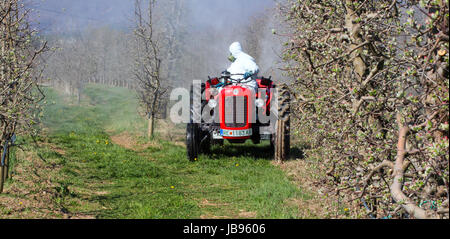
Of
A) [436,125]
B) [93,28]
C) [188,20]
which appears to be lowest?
[436,125]

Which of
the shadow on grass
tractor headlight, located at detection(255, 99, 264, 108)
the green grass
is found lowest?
the green grass

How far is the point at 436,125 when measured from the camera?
3057 mm

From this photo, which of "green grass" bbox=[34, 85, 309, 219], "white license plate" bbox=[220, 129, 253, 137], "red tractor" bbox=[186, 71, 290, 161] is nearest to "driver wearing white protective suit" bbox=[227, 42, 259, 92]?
"red tractor" bbox=[186, 71, 290, 161]

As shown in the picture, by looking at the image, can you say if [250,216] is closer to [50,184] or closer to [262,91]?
[50,184]

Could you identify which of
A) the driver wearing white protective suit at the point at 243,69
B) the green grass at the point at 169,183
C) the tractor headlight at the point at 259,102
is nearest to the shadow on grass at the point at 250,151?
the green grass at the point at 169,183

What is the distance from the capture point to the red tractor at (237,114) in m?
8.97

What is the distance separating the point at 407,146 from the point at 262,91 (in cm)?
625

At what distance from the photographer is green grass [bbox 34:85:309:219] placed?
19.6ft

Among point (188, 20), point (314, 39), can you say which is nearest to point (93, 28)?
point (188, 20)

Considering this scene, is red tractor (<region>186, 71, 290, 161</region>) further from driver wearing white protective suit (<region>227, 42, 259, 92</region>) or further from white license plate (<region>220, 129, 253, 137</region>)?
driver wearing white protective suit (<region>227, 42, 259, 92</region>)

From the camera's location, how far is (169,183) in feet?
25.2

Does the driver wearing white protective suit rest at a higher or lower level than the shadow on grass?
higher

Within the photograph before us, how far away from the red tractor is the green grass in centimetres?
51

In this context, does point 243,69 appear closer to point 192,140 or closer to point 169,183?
point 192,140
